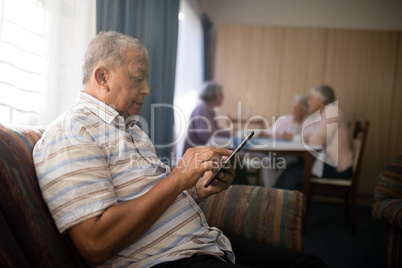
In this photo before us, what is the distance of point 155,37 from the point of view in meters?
2.34

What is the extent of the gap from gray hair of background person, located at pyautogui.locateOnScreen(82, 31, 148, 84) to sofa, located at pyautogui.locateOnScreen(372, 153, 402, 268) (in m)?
1.33

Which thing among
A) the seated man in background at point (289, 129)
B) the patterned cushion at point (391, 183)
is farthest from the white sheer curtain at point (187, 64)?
the patterned cushion at point (391, 183)

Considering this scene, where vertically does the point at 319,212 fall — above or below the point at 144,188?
below

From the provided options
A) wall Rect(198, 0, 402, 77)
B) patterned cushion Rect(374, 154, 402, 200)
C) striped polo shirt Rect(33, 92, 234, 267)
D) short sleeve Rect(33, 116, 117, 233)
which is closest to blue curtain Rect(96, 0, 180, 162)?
striped polo shirt Rect(33, 92, 234, 267)

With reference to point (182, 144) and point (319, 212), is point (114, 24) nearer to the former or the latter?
point (182, 144)

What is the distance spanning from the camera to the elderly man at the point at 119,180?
763 mm

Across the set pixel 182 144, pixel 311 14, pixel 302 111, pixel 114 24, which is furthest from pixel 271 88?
pixel 114 24

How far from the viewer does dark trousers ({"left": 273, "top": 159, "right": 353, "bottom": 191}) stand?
9.75 feet

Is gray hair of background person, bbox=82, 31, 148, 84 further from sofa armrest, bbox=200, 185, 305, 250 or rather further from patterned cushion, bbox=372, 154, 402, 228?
patterned cushion, bbox=372, 154, 402, 228

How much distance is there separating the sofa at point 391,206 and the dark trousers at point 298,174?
52.1 inches

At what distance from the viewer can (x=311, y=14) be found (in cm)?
465

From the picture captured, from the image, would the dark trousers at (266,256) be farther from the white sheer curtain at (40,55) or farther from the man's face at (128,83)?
the white sheer curtain at (40,55)

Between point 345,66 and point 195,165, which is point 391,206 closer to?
point 195,165

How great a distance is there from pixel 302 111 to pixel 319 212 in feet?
3.67
